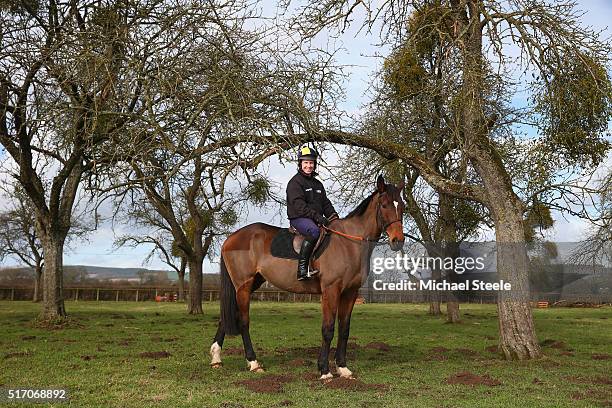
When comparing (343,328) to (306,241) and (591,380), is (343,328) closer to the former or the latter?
(306,241)

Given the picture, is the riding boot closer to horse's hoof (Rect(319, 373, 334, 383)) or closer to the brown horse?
the brown horse

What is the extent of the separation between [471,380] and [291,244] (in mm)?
2812

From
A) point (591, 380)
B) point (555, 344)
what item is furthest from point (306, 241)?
point (555, 344)

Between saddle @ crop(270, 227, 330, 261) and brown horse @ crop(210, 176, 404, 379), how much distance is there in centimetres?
7

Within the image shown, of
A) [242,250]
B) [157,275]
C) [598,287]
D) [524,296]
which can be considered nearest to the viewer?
[242,250]

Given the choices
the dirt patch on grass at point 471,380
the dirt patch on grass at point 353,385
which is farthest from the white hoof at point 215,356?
the dirt patch on grass at point 471,380

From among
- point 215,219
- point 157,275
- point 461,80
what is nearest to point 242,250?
point 461,80

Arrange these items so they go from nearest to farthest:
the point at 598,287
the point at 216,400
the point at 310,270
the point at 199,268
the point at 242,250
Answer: the point at 216,400, the point at 310,270, the point at 242,250, the point at 199,268, the point at 598,287

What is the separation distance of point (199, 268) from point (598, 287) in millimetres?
20382

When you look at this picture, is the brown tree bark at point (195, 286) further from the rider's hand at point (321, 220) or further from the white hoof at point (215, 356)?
the rider's hand at point (321, 220)

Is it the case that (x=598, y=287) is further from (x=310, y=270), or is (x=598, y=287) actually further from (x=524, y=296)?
(x=310, y=270)

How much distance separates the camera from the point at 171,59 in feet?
29.7

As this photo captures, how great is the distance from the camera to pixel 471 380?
6.79 metres

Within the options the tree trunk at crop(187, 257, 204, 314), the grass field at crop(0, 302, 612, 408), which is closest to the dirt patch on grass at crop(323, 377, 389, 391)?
the grass field at crop(0, 302, 612, 408)
